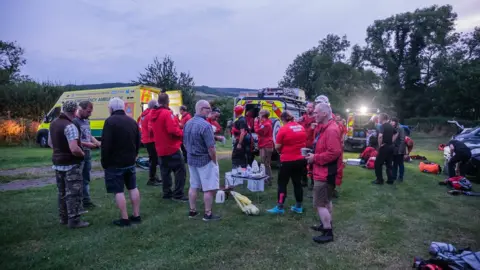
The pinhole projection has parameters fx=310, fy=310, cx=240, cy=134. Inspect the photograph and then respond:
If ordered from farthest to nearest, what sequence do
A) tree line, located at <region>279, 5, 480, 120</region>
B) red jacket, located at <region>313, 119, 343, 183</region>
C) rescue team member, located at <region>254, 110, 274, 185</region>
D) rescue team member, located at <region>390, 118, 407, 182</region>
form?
tree line, located at <region>279, 5, 480, 120</region>, rescue team member, located at <region>390, 118, 407, 182</region>, rescue team member, located at <region>254, 110, 274, 185</region>, red jacket, located at <region>313, 119, 343, 183</region>

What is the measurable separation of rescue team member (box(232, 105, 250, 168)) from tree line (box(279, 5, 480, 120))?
115ft

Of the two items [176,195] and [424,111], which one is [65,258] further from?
[424,111]

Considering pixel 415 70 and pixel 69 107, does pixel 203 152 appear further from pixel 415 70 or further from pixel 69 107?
pixel 415 70

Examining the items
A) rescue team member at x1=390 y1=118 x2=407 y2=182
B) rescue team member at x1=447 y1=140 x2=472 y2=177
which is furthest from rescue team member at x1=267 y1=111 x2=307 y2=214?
rescue team member at x1=447 y1=140 x2=472 y2=177

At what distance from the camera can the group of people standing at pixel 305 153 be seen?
4.10 metres

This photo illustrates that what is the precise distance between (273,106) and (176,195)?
4.96m

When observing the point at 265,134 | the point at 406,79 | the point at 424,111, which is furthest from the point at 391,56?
the point at 265,134

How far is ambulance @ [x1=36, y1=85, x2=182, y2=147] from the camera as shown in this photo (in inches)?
555

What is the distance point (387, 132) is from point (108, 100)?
12433 mm

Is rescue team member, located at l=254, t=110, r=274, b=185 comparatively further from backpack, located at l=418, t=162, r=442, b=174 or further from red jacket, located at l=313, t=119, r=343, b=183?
backpack, located at l=418, t=162, r=442, b=174

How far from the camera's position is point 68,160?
452 centimetres

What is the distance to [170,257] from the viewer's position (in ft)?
12.2

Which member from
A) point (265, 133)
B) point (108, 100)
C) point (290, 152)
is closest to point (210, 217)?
point (290, 152)

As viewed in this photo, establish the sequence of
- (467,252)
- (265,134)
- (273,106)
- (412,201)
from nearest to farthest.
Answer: (467,252)
(412,201)
(265,134)
(273,106)
